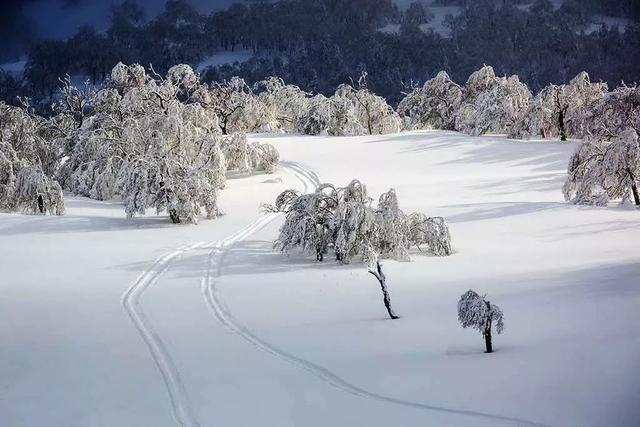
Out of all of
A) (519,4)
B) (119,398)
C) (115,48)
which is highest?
(519,4)

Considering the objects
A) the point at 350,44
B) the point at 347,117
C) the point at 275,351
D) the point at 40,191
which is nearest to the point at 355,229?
the point at 275,351

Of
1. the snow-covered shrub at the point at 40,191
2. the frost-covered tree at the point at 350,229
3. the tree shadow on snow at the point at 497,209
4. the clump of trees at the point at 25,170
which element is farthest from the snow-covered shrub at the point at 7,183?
the tree shadow on snow at the point at 497,209

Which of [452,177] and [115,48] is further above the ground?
[115,48]

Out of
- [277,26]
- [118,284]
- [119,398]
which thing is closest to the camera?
[119,398]

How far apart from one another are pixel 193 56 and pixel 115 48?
50.1 ft

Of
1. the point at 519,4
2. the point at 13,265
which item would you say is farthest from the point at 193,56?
the point at 13,265

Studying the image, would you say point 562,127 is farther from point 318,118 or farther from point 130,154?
point 130,154

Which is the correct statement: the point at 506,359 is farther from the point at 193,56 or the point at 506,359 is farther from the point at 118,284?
the point at 193,56

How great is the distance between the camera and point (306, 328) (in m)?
9.62

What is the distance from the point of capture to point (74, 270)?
13539 mm

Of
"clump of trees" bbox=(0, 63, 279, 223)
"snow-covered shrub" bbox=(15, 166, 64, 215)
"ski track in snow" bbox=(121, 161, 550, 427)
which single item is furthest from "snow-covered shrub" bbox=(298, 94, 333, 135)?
"ski track in snow" bbox=(121, 161, 550, 427)

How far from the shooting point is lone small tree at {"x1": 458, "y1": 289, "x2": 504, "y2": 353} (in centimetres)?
789

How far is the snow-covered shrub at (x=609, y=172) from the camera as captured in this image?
17.8 m

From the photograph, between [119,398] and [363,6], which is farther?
[363,6]
